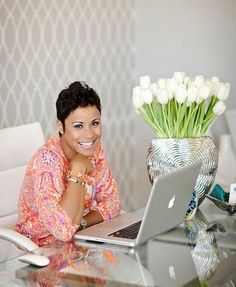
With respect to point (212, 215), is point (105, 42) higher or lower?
higher

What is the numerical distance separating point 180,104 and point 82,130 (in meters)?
0.38

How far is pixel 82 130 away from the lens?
2.56 meters

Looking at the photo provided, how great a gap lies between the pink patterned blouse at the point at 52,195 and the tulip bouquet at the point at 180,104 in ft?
0.96

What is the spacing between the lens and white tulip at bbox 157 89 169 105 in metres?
2.60

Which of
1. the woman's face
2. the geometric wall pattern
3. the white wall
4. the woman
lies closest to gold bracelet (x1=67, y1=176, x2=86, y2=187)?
the woman

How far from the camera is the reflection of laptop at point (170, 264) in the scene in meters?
1.96

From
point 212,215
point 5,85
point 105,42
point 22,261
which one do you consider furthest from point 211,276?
point 105,42

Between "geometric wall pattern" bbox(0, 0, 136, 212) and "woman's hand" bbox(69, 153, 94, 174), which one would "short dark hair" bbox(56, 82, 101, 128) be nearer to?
"woman's hand" bbox(69, 153, 94, 174)

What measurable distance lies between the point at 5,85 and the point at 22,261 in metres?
1.92

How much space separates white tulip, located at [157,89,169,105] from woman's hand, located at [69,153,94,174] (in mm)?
348

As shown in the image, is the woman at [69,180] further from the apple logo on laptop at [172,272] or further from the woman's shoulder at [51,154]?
the apple logo on laptop at [172,272]

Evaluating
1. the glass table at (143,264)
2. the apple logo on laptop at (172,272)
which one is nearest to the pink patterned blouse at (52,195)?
the glass table at (143,264)

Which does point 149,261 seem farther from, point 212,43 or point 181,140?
point 212,43

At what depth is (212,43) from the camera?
4.90m
